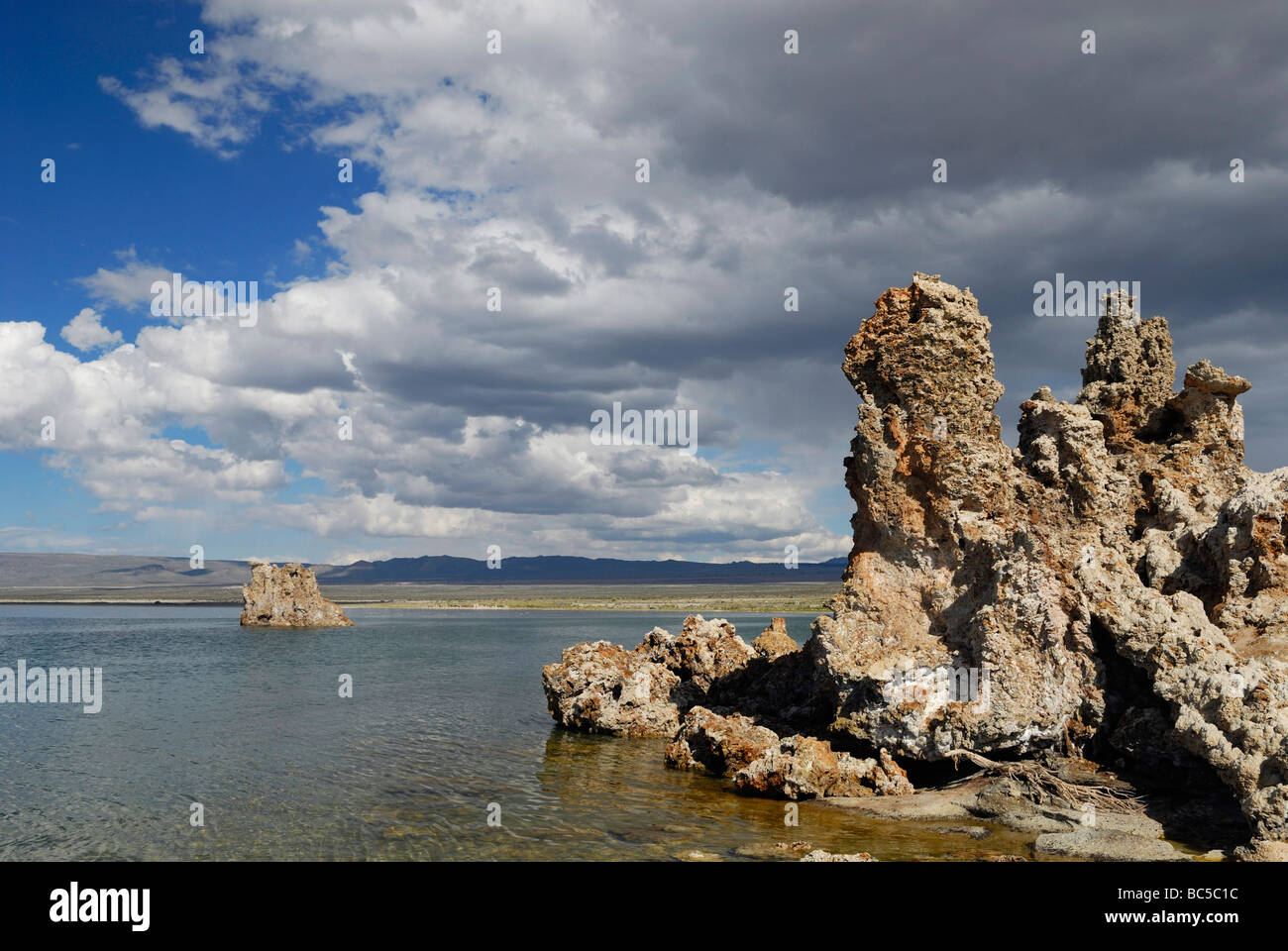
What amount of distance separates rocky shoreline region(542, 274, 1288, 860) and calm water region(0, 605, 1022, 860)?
82.9 inches

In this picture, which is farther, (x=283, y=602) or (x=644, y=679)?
(x=283, y=602)

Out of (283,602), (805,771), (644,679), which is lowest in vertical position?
(283,602)

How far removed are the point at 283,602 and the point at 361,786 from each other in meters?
85.2

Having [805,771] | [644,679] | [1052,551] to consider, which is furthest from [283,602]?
[1052,551]

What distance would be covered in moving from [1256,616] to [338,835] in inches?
823

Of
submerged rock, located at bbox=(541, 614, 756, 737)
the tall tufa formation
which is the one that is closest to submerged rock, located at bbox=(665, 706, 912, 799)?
the tall tufa formation

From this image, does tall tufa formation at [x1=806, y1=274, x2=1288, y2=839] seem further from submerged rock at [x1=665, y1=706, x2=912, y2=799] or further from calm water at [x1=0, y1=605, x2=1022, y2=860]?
calm water at [x1=0, y1=605, x2=1022, y2=860]

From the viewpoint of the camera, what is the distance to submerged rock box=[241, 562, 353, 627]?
330 feet

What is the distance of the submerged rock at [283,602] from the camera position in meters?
101

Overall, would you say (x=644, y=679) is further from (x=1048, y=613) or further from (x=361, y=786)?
(x=1048, y=613)

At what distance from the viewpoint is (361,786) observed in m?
23.6

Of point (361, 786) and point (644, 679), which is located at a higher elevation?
point (644, 679)
